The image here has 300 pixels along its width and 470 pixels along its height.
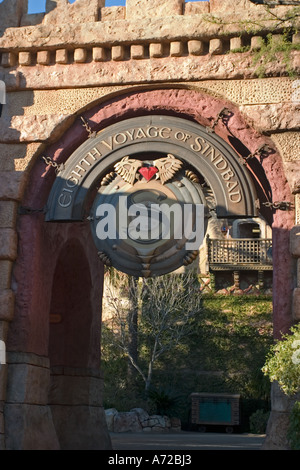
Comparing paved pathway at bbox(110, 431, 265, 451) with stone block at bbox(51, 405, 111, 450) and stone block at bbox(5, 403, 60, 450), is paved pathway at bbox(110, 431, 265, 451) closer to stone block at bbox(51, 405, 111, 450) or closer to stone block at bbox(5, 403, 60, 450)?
stone block at bbox(51, 405, 111, 450)

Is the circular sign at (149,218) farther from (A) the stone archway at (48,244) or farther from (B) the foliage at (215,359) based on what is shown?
Result: (B) the foliage at (215,359)

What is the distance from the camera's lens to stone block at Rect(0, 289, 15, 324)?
861 cm

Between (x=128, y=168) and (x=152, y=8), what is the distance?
2.34m

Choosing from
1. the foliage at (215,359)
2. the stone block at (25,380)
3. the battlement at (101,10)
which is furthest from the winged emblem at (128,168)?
the foliage at (215,359)

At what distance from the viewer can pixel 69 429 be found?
1037cm

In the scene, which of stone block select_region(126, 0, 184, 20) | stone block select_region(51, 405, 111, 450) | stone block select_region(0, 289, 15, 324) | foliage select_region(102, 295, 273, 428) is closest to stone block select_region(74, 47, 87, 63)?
stone block select_region(126, 0, 184, 20)

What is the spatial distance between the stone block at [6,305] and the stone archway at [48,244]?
12 cm

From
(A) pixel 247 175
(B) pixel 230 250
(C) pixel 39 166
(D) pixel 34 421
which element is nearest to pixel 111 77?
(C) pixel 39 166

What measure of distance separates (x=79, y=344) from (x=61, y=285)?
1.02m

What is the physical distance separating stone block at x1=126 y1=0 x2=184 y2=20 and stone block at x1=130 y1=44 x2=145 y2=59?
453 mm

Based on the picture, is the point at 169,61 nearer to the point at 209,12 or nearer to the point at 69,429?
the point at 209,12

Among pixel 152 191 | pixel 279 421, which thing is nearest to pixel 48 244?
pixel 152 191

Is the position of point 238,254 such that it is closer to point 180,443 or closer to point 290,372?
point 180,443

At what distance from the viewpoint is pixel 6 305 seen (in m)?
8.65
